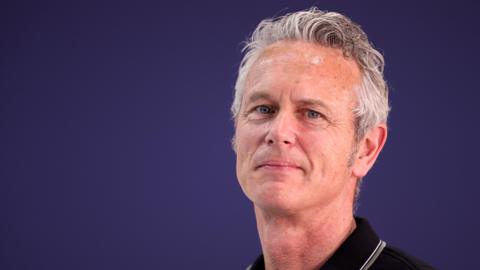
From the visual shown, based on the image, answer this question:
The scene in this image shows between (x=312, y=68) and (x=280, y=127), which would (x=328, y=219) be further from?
(x=312, y=68)

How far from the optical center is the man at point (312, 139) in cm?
232

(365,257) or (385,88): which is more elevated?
(385,88)

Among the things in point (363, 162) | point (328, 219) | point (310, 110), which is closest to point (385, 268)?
point (328, 219)

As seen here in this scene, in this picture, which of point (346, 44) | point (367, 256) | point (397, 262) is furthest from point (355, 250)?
point (346, 44)

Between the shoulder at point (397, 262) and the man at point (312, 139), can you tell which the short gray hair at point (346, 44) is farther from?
the shoulder at point (397, 262)

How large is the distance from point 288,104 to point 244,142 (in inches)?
9.1

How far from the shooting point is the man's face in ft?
7.57

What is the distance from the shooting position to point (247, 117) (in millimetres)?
2496

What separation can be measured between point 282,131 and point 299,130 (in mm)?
72

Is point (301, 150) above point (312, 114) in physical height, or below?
below

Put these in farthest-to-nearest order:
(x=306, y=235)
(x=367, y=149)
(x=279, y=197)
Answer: (x=367, y=149) < (x=306, y=235) < (x=279, y=197)

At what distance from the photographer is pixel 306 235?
2420 mm

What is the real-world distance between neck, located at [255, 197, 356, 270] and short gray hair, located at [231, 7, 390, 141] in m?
0.33

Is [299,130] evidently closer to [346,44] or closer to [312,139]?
[312,139]
